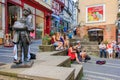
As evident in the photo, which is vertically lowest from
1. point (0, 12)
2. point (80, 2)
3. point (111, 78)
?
point (111, 78)

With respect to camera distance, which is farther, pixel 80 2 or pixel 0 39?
pixel 80 2

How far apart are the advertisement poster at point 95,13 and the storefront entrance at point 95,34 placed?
4.36 ft

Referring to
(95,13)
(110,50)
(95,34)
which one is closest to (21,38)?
(110,50)

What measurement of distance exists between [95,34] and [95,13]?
2.82m

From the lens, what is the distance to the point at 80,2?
31.3 metres

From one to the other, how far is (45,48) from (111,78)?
4565mm

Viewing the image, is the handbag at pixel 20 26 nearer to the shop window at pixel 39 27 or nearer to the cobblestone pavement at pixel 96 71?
the cobblestone pavement at pixel 96 71

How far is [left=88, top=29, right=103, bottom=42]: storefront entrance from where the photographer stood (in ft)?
97.4

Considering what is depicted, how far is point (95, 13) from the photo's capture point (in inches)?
1204

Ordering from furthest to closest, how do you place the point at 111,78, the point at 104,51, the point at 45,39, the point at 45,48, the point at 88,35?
the point at 88,35 < the point at 104,51 < the point at 45,39 < the point at 45,48 < the point at 111,78

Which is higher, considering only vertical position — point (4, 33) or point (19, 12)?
point (19, 12)

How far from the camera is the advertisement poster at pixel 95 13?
29641mm

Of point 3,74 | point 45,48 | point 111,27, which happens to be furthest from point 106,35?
point 3,74

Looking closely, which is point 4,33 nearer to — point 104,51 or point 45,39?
point 45,39
